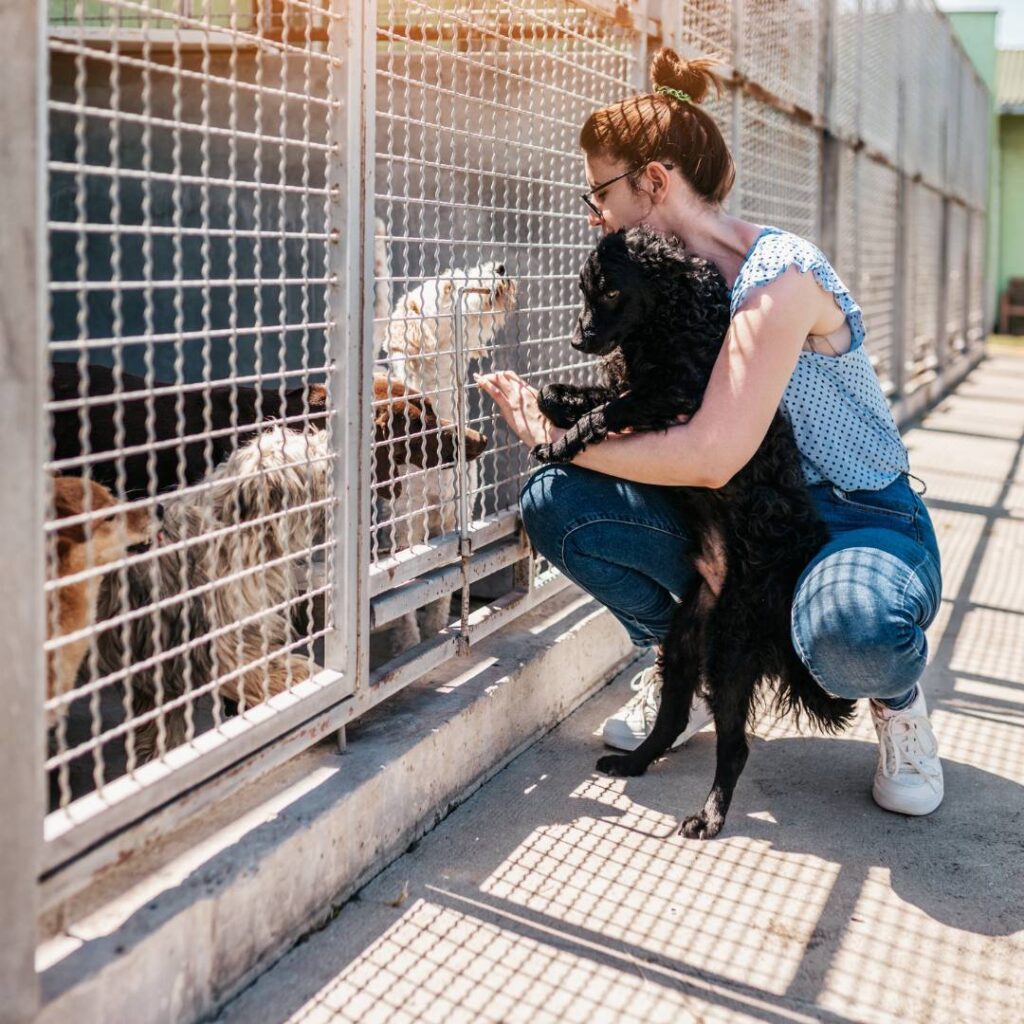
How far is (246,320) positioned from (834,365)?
2863 mm

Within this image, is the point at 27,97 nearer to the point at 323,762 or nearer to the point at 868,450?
the point at 323,762

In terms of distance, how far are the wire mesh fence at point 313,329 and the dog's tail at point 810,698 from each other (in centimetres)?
78

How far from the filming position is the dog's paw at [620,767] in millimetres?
2963

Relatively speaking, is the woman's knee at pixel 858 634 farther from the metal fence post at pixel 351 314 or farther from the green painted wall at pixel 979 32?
the green painted wall at pixel 979 32

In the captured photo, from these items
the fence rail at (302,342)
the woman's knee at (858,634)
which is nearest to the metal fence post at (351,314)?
the fence rail at (302,342)

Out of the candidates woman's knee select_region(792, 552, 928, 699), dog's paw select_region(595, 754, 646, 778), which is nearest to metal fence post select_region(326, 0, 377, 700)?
dog's paw select_region(595, 754, 646, 778)

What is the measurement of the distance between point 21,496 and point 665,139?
1.71 meters

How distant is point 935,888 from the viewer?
2.46 metres

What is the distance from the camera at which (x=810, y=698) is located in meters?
2.68

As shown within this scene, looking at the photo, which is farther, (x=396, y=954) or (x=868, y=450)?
(x=868, y=450)

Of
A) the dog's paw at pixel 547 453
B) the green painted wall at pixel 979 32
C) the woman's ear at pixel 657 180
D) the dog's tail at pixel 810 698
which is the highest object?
the green painted wall at pixel 979 32

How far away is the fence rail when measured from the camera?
1.85 m

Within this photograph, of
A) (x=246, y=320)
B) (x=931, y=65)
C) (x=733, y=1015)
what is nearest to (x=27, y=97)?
(x=733, y=1015)

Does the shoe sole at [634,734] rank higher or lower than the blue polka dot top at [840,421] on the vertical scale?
lower
